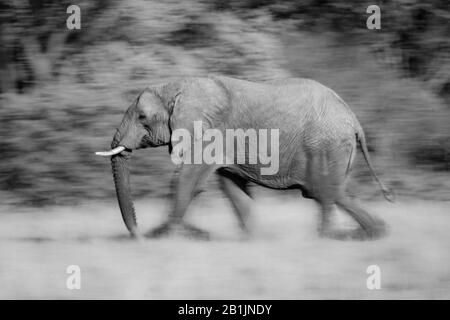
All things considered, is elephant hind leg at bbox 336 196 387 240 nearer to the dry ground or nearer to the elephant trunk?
the dry ground

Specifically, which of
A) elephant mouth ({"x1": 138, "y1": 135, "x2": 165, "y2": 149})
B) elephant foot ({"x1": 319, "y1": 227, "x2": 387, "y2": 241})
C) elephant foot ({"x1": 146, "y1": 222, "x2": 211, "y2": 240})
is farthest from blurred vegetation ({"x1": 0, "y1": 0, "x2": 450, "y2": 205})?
elephant foot ({"x1": 319, "y1": 227, "x2": 387, "y2": 241})

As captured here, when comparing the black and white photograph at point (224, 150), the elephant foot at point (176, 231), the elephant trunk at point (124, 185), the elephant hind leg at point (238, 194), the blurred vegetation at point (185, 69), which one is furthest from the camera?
the blurred vegetation at point (185, 69)

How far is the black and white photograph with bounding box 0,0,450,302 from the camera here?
20.0 ft

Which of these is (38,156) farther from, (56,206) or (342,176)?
(342,176)

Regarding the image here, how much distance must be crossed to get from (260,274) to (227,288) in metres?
0.25

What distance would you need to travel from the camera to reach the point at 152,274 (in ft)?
19.7

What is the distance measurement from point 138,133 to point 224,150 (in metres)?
0.60

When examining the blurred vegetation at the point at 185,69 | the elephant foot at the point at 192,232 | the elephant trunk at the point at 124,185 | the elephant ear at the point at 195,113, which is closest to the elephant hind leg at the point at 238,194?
the elephant foot at the point at 192,232

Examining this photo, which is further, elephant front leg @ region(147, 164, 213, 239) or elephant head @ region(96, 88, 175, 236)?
elephant head @ region(96, 88, 175, 236)

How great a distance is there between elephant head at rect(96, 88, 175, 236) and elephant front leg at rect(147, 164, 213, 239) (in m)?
0.24

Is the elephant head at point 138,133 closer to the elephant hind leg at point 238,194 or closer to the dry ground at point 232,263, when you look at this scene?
the dry ground at point 232,263

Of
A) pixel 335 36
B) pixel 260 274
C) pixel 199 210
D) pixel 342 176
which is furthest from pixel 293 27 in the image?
pixel 260 274

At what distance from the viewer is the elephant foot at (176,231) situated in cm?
652

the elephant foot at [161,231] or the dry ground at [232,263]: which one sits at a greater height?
the elephant foot at [161,231]
